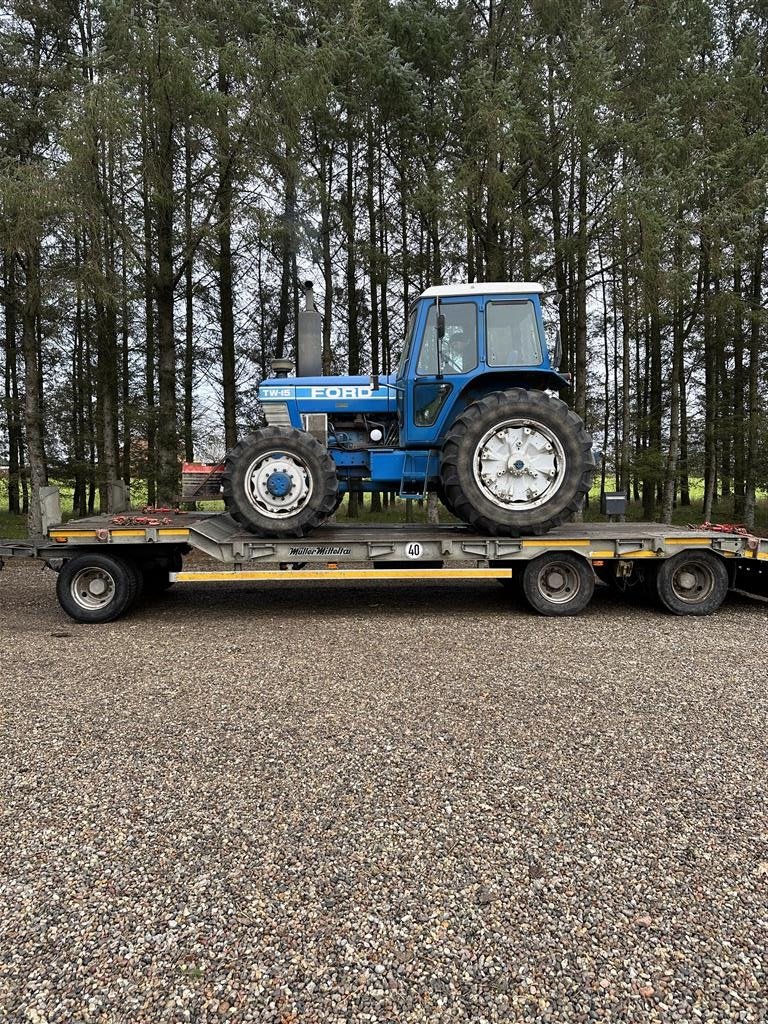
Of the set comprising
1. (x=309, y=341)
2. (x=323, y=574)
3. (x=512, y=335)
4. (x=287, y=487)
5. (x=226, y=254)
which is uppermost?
(x=226, y=254)

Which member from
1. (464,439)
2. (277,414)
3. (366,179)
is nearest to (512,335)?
(464,439)

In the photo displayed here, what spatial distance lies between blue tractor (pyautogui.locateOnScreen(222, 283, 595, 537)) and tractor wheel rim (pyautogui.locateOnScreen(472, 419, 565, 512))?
10 millimetres

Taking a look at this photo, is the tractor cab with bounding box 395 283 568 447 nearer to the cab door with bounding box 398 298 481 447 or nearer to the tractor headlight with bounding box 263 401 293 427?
the cab door with bounding box 398 298 481 447

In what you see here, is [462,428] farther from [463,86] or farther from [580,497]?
[463,86]

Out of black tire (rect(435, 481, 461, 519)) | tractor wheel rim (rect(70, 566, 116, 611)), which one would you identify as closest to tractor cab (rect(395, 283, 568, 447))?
black tire (rect(435, 481, 461, 519))

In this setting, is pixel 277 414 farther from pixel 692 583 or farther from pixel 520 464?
pixel 692 583

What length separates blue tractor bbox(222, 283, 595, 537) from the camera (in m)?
6.19

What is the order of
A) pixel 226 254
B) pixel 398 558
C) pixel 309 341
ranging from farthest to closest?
pixel 226 254, pixel 309 341, pixel 398 558

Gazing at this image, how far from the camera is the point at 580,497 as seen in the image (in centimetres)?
626

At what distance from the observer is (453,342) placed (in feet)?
21.4

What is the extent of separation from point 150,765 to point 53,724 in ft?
3.02

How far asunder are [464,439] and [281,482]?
1.90 meters

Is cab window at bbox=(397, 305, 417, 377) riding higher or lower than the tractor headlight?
higher

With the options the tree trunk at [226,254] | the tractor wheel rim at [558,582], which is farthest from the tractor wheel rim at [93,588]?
the tree trunk at [226,254]
